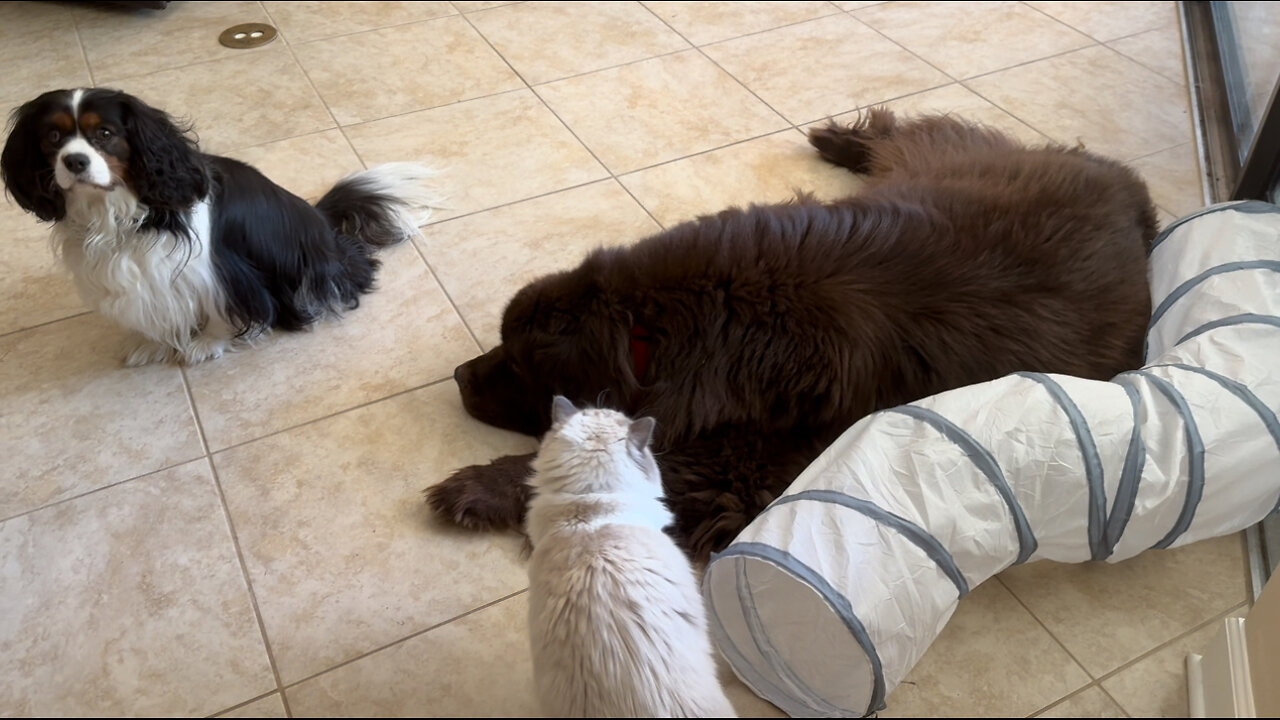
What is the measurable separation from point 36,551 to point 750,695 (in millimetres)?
1472

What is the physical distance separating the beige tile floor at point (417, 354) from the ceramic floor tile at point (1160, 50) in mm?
16

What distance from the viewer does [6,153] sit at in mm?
1994

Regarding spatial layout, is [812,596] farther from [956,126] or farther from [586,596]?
[956,126]

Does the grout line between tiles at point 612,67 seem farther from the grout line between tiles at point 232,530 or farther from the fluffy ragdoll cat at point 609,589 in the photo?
the fluffy ragdoll cat at point 609,589

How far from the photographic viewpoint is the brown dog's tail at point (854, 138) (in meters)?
2.97

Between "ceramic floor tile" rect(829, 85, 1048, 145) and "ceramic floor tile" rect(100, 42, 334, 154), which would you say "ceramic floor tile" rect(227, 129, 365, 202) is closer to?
"ceramic floor tile" rect(100, 42, 334, 154)

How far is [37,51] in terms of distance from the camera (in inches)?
140

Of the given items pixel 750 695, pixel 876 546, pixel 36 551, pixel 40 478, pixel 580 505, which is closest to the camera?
pixel 580 505

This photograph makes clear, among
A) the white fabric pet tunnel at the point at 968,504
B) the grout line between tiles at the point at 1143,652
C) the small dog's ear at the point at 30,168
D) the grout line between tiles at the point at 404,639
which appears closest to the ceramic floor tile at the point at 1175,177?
the white fabric pet tunnel at the point at 968,504

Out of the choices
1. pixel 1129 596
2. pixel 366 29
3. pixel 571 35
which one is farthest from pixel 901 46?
pixel 1129 596

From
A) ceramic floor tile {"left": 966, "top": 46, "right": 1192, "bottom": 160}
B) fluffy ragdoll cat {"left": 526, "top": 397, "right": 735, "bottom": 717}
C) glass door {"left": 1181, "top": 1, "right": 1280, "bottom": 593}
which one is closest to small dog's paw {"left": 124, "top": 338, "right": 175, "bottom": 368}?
fluffy ragdoll cat {"left": 526, "top": 397, "right": 735, "bottom": 717}

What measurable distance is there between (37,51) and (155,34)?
0.41 meters

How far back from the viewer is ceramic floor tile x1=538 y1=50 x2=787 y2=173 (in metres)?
3.15

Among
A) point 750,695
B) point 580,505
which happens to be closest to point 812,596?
point 750,695
